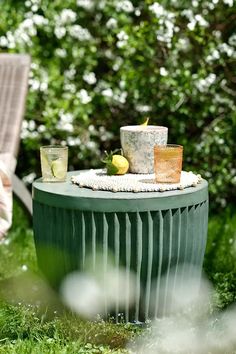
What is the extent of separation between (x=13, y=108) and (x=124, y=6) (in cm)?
100

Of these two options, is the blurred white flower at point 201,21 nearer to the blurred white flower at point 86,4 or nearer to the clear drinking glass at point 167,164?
the blurred white flower at point 86,4

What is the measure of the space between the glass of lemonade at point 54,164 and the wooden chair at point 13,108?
2.56ft

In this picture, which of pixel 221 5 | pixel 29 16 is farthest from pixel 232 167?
pixel 29 16

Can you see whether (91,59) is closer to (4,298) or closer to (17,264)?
(17,264)

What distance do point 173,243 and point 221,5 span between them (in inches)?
84.9

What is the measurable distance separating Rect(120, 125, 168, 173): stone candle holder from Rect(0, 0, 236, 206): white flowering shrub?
4.50 feet

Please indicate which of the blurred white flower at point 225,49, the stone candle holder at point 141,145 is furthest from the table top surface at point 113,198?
the blurred white flower at point 225,49

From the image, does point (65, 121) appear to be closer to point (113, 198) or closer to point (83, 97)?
point (83, 97)

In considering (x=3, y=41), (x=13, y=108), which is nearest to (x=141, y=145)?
(x=13, y=108)

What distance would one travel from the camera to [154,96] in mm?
5109

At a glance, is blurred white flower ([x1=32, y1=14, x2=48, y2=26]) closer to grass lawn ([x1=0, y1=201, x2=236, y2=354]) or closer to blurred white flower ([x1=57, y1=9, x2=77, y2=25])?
blurred white flower ([x1=57, y1=9, x2=77, y2=25])

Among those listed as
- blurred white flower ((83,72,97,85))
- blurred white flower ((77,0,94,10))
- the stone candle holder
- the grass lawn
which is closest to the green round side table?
the grass lawn

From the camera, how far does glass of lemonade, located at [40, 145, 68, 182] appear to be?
3.30 metres

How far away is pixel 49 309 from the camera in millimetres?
3420
